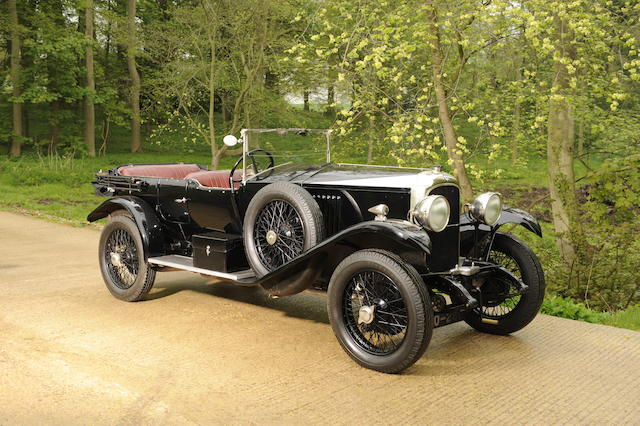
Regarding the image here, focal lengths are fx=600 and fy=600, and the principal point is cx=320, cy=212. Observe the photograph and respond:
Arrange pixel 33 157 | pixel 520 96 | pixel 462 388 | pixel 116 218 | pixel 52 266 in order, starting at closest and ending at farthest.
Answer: pixel 462 388, pixel 116 218, pixel 52 266, pixel 520 96, pixel 33 157

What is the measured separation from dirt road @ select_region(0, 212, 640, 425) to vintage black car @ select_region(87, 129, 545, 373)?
0.30 meters

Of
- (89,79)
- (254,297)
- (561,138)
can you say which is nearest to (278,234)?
(254,297)

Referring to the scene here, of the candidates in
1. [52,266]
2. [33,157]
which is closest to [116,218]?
[52,266]

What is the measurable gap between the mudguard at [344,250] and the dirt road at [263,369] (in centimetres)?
46

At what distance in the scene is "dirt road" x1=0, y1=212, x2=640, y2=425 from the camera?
3.31m

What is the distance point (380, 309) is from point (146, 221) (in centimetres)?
268

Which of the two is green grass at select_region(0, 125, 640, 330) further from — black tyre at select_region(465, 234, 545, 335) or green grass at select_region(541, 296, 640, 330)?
black tyre at select_region(465, 234, 545, 335)

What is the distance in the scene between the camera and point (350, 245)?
4422 mm

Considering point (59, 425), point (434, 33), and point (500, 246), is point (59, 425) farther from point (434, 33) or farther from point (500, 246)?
point (434, 33)

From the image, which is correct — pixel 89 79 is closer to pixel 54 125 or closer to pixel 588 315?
pixel 54 125

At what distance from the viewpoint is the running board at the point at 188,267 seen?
4.91 metres

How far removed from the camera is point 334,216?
4.67 meters

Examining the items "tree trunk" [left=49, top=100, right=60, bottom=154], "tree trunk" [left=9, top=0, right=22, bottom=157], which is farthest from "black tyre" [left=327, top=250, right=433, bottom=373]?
"tree trunk" [left=49, top=100, right=60, bottom=154]

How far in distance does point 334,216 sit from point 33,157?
71.5ft
